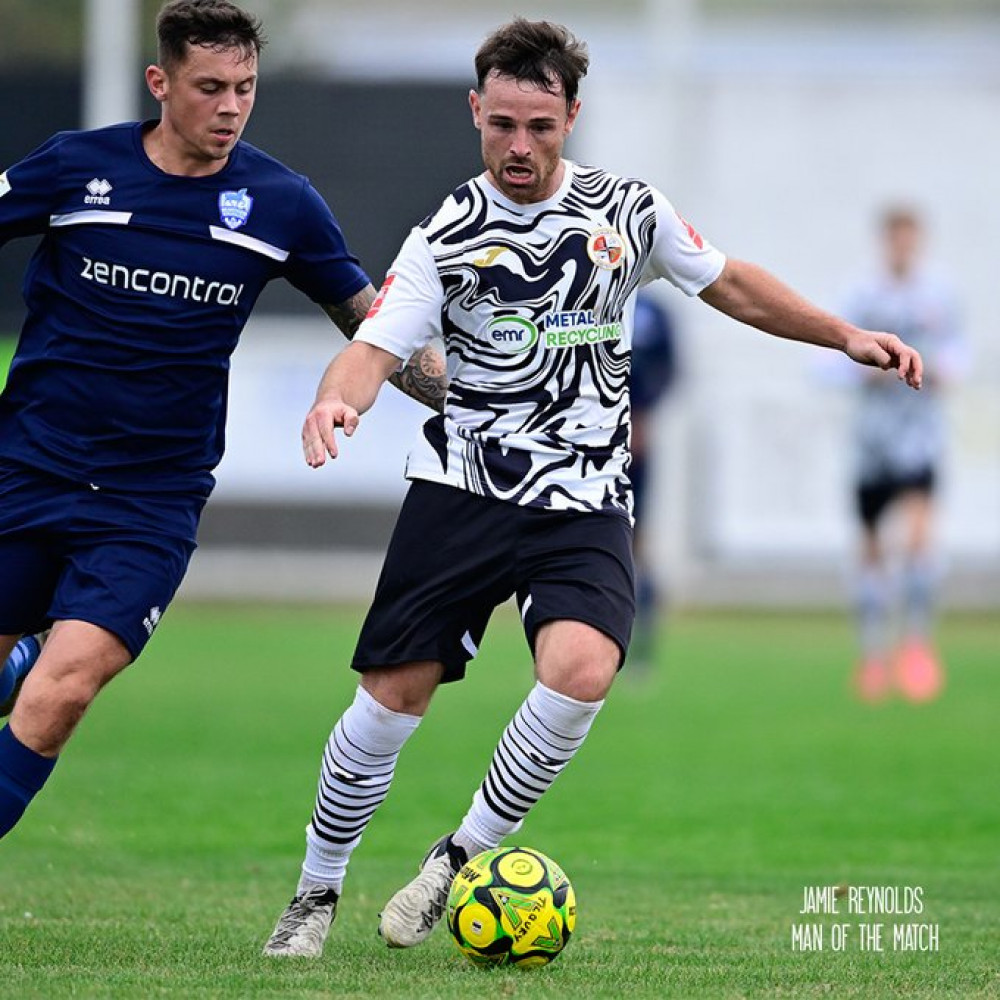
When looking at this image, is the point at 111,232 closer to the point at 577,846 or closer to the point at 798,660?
the point at 577,846

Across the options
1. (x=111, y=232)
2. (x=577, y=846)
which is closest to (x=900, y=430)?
(x=577, y=846)

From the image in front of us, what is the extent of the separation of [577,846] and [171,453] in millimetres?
3198

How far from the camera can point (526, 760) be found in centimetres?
615

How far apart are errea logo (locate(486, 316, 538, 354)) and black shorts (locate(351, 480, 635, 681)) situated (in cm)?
42

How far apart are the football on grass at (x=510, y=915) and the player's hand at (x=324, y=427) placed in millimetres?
1230

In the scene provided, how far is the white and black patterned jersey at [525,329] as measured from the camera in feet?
20.1

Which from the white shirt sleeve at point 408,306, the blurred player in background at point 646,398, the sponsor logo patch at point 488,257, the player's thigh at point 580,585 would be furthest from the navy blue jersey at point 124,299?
the blurred player in background at point 646,398

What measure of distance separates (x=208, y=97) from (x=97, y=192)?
0.42 m

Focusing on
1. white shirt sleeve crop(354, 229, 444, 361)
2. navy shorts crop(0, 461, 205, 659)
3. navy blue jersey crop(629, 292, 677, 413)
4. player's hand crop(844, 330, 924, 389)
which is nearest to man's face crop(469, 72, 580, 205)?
white shirt sleeve crop(354, 229, 444, 361)

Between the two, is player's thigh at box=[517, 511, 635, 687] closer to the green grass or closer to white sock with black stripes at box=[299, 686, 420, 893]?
white sock with black stripes at box=[299, 686, 420, 893]

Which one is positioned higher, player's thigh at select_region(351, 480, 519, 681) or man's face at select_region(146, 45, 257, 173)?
man's face at select_region(146, 45, 257, 173)

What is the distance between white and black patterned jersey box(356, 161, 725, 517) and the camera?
20.1 feet

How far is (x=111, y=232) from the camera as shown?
621 centimetres

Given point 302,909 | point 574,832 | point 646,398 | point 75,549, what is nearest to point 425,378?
point 75,549
